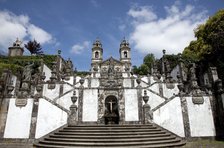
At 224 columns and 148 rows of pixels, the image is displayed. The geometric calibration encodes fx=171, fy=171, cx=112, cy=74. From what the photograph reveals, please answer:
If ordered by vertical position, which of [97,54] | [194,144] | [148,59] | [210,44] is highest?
[97,54]

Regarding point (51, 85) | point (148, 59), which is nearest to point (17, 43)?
point (51, 85)

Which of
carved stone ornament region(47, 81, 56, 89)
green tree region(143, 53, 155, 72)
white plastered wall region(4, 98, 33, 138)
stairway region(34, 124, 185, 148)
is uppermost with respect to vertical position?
green tree region(143, 53, 155, 72)

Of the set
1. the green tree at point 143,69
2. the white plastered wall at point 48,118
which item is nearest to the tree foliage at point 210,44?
the green tree at point 143,69

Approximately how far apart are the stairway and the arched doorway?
3.32m

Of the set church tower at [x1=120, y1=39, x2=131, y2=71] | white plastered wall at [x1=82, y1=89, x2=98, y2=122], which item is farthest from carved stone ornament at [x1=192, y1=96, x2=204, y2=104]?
church tower at [x1=120, y1=39, x2=131, y2=71]

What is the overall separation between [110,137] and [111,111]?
5.29 meters


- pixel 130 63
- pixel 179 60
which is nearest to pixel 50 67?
pixel 179 60

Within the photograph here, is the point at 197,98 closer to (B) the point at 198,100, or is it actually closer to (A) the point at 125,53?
(B) the point at 198,100

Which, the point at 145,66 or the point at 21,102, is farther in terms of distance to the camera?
the point at 145,66

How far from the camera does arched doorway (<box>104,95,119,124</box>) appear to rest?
13555 mm

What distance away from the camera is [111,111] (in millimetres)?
14234

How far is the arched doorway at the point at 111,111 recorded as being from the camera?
13.6 metres

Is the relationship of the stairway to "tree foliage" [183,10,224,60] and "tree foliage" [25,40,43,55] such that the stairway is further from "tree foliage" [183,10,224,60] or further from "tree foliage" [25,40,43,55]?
"tree foliage" [25,40,43,55]

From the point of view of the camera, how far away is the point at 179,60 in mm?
21969
